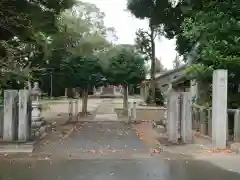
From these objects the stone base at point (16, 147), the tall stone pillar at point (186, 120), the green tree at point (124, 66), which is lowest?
the stone base at point (16, 147)

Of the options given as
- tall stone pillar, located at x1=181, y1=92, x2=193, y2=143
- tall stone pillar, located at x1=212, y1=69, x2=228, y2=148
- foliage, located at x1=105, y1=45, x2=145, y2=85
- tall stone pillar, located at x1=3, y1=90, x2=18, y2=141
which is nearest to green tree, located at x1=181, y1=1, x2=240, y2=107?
tall stone pillar, located at x1=212, y1=69, x2=228, y2=148

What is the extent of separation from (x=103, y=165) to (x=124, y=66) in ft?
67.1

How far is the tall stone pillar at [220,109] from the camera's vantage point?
1326 cm

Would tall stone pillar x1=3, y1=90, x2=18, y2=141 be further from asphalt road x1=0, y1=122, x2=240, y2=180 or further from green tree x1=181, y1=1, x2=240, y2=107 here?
green tree x1=181, y1=1, x2=240, y2=107

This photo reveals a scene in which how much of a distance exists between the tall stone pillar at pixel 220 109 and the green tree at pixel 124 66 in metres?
17.3

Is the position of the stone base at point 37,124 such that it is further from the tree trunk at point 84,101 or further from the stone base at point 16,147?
the tree trunk at point 84,101

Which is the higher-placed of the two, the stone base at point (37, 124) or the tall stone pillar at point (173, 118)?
the tall stone pillar at point (173, 118)

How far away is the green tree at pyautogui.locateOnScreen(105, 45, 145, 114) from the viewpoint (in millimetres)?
30766

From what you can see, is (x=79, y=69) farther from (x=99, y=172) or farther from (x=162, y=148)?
(x=99, y=172)

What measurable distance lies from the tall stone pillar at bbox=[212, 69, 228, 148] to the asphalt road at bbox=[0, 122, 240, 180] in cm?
206

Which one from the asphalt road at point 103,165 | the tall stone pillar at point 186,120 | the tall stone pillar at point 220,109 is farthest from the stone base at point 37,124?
the tall stone pillar at point 220,109

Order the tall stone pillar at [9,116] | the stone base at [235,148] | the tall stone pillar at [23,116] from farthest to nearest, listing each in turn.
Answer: the tall stone pillar at [9,116] < the tall stone pillar at [23,116] < the stone base at [235,148]

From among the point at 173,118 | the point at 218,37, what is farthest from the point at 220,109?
the point at 218,37

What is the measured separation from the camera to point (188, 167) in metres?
10.2
